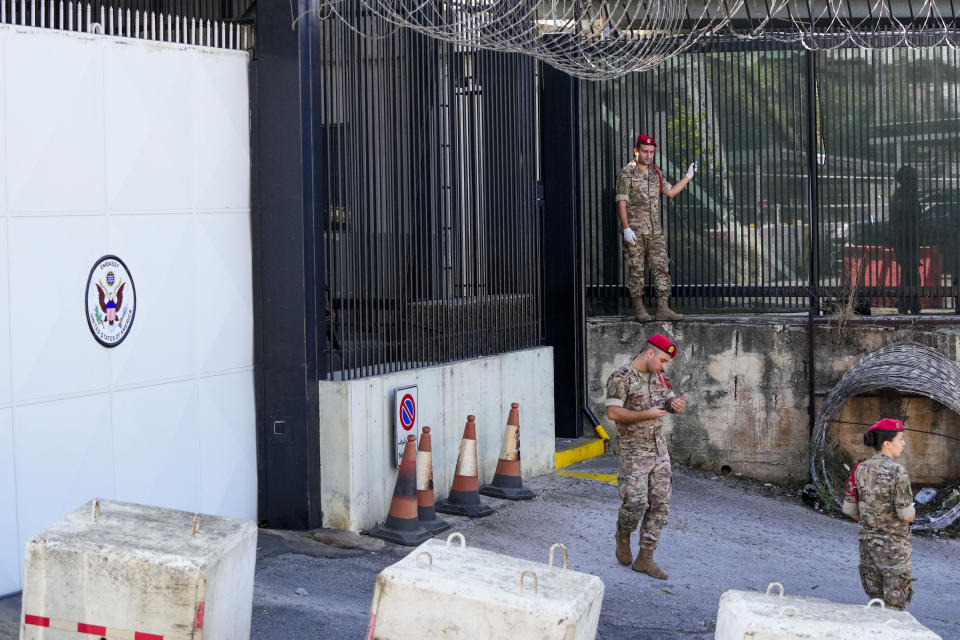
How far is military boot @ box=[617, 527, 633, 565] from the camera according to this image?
774 cm

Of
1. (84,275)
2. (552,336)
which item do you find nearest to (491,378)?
(552,336)

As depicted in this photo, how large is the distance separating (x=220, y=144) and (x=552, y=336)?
15.4 feet

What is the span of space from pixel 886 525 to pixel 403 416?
343 cm

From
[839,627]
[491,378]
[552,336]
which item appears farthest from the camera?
[552,336]

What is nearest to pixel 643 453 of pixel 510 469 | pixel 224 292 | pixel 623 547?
pixel 623 547

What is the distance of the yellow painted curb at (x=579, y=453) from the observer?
10.9 m

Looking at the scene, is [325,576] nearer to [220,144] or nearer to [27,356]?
[27,356]

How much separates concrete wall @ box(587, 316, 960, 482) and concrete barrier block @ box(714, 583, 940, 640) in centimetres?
678

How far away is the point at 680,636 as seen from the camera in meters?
6.48

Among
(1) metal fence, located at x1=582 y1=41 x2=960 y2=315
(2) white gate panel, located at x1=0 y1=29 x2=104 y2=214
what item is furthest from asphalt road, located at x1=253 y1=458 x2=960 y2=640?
(2) white gate panel, located at x1=0 y1=29 x2=104 y2=214

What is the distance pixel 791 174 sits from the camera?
38.1ft

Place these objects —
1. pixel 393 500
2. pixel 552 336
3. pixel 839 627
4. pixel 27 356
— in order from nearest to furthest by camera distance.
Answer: pixel 839 627 → pixel 27 356 → pixel 393 500 → pixel 552 336

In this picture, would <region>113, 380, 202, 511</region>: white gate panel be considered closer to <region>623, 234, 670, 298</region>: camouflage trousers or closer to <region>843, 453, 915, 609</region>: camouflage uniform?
<region>843, 453, 915, 609</region>: camouflage uniform

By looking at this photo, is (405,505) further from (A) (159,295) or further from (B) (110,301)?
(B) (110,301)
